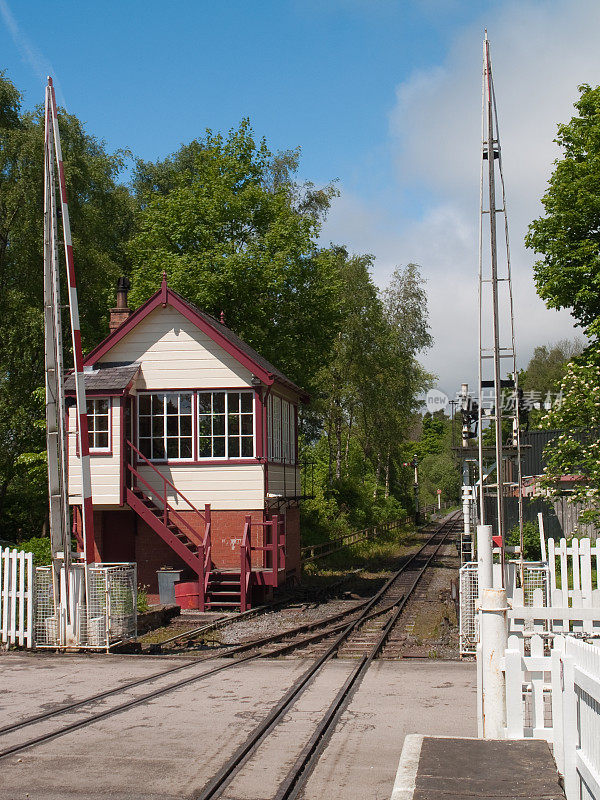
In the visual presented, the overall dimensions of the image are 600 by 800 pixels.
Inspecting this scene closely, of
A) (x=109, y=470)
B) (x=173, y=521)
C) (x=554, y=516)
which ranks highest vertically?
(x=109, y=470)

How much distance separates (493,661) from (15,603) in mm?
10003

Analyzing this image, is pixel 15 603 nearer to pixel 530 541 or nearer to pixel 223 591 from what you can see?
pixel 223 591

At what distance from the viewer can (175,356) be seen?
72.2 feet

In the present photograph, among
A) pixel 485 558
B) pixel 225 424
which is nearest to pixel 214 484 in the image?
pixel 225 424

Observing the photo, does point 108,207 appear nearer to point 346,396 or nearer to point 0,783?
point 346,396

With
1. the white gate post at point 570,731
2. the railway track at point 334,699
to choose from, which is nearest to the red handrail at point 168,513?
the railway track at point 334,699

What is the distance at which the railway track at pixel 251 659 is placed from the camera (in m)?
8.16

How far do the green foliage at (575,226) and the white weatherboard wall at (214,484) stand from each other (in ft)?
36.0

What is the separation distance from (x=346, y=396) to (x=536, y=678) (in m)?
41.3

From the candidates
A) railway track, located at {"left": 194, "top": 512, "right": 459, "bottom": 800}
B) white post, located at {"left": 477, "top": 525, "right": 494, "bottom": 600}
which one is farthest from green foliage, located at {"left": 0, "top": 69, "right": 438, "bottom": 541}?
white post, located at {"left": 477, "top": 525, "right": 494, "bottom": 600}

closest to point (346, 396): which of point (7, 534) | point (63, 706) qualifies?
point (7, 534)

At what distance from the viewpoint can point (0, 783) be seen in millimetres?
6855

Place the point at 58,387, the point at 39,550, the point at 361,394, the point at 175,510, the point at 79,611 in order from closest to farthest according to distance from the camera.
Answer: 1. the point at 79,611
2. the point at 58,387
3. the point at 175,510
4. the point at 39,550
5. the point at 361,394

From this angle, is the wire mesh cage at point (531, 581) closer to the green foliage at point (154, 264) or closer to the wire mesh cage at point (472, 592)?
the wire mesh cage at point (472, 592)
